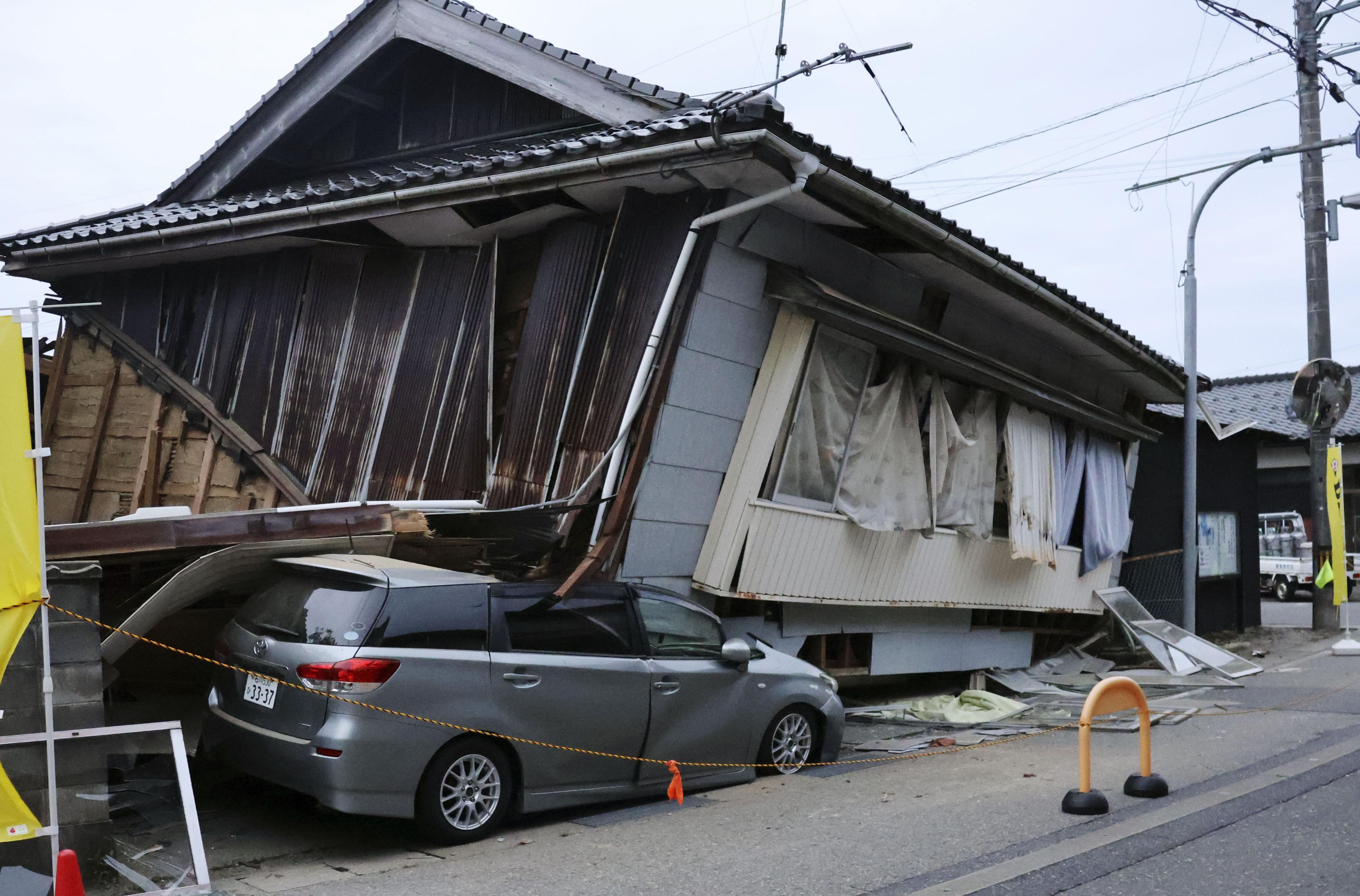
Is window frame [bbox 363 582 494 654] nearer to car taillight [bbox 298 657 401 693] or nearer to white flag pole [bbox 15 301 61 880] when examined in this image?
car taillight [bbox 298 657 401 693]

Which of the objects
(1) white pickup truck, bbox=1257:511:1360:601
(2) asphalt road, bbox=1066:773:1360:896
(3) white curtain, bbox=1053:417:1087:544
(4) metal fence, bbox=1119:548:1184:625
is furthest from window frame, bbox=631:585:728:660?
(1) white pickup truck, bbox=1257:511:1360:601

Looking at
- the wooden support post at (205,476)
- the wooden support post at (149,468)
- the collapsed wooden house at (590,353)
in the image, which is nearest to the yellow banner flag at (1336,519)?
the collapsed wooden house at (590,353)

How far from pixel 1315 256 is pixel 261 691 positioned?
59.8ft

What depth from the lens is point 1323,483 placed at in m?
17.8

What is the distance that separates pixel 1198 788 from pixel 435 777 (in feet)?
17.0

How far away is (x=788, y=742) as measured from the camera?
8.21 m

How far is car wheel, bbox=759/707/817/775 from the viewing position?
8008mm

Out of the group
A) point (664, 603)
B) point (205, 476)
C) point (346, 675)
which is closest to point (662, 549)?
point (664, 603)

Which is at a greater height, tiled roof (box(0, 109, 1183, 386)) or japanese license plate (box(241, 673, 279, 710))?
tiled roof (box(0, 109, 1183, 386))

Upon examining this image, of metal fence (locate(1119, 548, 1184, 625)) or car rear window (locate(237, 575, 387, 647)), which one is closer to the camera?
car rear window (locate(237, 575, 387, 647))

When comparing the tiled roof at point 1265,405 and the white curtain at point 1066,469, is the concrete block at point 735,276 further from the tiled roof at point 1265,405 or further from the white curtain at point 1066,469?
the tiled roof at point 1265,405

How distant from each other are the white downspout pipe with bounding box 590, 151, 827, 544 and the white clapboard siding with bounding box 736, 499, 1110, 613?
1.38m

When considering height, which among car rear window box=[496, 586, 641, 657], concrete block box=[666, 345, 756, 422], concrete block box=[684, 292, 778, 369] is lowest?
car rear window box=[496, 586, 641, 657]

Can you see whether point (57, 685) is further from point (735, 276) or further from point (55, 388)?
point (55, 388)
